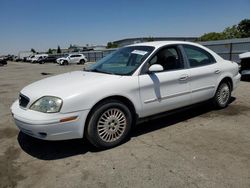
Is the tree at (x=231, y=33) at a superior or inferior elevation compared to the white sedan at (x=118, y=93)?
superior

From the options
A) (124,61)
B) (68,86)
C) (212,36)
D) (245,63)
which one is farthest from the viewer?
(212,36)

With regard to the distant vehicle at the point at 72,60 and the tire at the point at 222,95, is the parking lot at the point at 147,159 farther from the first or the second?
the distant vehicle at the point at 72,60

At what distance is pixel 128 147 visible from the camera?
424cm

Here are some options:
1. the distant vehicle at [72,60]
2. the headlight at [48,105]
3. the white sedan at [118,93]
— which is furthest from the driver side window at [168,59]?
the distant vehicle at [72,60]

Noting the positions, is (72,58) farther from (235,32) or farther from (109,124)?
(235,32)

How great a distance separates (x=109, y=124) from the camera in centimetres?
419

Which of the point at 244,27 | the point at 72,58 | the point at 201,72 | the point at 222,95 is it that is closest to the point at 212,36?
the point at 244,27

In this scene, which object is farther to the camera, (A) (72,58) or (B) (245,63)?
(A) (72,58)

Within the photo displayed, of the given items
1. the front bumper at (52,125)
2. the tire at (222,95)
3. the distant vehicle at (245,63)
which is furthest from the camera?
the distant vehicle at (245,63)

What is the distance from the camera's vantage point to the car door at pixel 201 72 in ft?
17.2

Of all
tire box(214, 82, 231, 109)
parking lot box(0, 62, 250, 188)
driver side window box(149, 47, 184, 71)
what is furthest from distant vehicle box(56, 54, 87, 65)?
driver side window box(149, 47, 184, 71)

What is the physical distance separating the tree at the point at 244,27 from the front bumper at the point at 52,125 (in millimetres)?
78920

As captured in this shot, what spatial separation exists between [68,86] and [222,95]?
3486mm

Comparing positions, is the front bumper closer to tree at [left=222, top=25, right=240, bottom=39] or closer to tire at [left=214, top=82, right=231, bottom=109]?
tire at [left=214, top=82, right=231, bottom=109]
